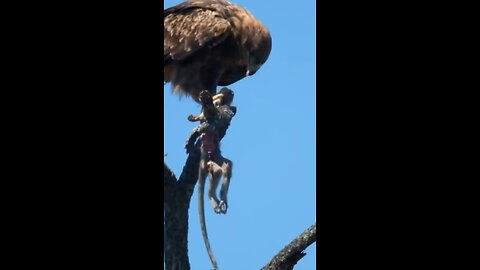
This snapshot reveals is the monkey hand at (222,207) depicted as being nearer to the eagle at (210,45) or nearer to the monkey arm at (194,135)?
the monkey arm at (194,135)

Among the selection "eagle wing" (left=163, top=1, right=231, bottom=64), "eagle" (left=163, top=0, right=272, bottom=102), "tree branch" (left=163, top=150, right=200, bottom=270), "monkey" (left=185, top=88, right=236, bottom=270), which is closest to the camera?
"tree branch" (left=163, top=150, right=200, bottom=270)

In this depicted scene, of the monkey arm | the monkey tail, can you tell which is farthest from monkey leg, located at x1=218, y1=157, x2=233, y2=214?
the monkey arm

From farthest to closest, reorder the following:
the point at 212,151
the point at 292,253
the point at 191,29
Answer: the point at 191,29, the point at 212,151, the point at 292,253

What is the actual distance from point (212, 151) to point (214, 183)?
0.78 feet

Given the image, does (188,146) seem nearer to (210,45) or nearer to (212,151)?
(212,151)

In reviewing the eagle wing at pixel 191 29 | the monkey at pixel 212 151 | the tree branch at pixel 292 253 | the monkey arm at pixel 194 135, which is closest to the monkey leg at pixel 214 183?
the monkey at pixel 212 151

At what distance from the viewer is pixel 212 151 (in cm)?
565

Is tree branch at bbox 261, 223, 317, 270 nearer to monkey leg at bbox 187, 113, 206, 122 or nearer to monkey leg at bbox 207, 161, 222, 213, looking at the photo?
monkey leg at bbox 207, 161, 222, 213

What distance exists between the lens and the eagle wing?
838 cm

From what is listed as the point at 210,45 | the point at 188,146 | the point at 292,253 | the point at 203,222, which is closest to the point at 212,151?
the point at 188,146

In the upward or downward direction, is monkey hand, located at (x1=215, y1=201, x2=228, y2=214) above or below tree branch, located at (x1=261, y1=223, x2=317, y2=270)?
above
